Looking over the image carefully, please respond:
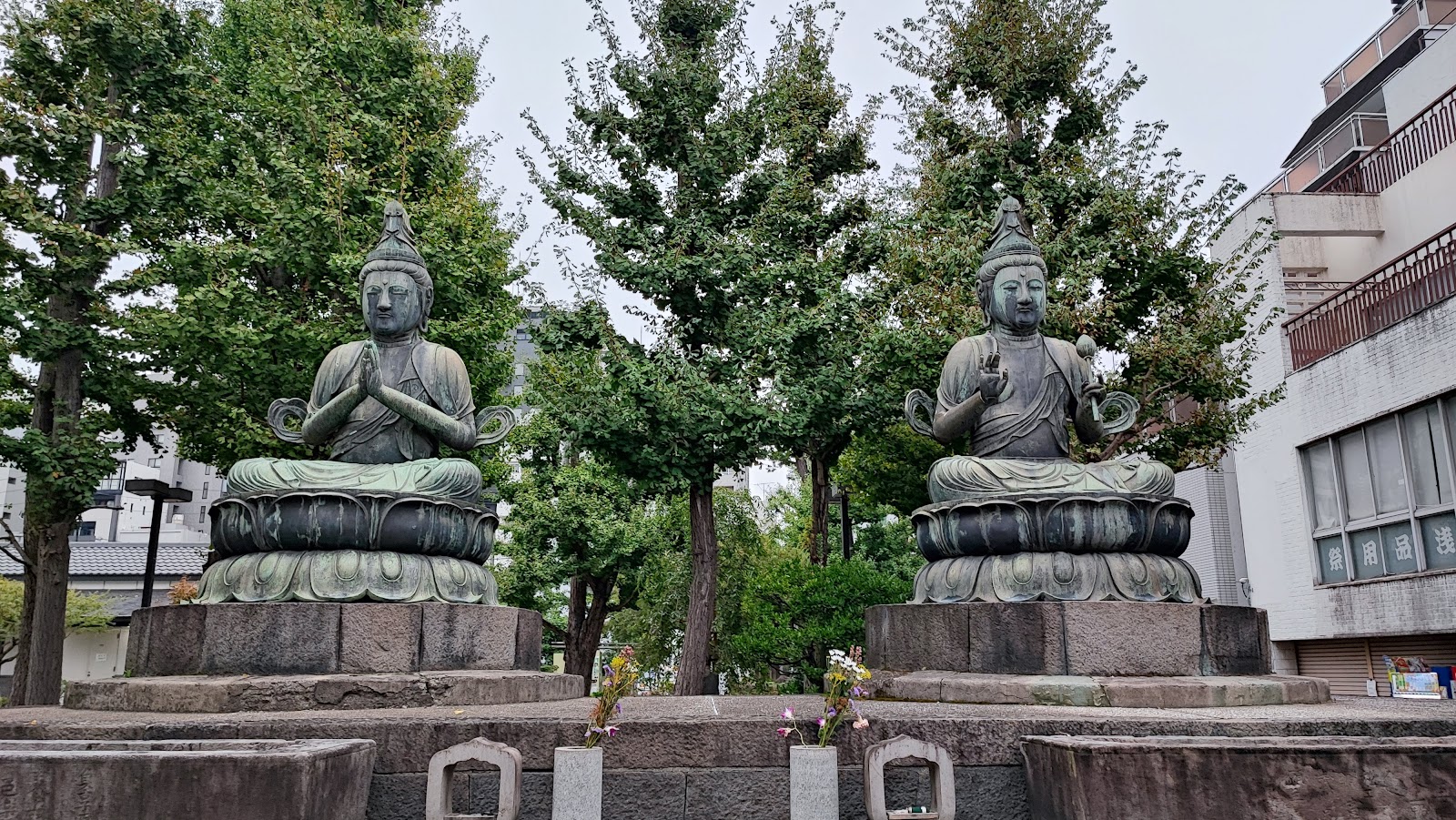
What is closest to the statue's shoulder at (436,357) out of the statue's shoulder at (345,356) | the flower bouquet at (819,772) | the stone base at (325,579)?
the statue's shoulder at (345,356)

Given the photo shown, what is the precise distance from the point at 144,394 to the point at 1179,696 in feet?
44.2

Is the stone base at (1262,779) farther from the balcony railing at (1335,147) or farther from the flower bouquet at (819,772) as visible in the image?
the balcony railing at (1335,147)

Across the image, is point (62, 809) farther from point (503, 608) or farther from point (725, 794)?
point (503, 608)

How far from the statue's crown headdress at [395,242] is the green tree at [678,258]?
4.32 m

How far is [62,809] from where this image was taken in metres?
3.93

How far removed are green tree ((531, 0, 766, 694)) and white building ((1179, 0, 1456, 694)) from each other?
766 centimetres

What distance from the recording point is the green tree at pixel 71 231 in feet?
41.0

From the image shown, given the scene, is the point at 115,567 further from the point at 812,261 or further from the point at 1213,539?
the point at 1213,539

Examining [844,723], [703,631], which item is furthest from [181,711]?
[703,631]

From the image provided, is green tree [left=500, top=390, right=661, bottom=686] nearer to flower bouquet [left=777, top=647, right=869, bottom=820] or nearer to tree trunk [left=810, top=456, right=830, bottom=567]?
tree trunk [left=810, top=456, right=830, bottom=567]

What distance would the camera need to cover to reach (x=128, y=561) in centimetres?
2958

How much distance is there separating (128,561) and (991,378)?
30.2 m

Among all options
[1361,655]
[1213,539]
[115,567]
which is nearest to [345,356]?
[1361,655]

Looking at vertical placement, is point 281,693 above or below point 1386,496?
below
